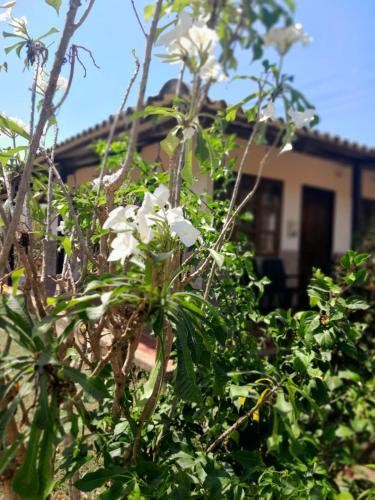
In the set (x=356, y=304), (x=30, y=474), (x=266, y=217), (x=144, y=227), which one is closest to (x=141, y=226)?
(x=144, y=227)

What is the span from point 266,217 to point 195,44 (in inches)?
237

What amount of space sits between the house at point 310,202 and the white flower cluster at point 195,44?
13.9ft

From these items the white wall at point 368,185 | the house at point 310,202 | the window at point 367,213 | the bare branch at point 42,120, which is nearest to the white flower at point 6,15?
the bare branch at point 42,120

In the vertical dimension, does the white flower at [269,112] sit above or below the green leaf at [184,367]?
above

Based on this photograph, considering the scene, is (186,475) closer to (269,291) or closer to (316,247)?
(269,291)

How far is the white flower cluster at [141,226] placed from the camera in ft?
2.72

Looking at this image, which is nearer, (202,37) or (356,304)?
(202,37)

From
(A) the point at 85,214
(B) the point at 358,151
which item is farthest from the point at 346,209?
(A) the point at 85,214

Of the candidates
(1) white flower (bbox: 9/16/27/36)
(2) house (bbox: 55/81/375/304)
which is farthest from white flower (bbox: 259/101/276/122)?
(2) house (bbox: 55/81/375/304)

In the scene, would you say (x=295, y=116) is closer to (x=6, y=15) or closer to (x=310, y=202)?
(x=6, y=15)

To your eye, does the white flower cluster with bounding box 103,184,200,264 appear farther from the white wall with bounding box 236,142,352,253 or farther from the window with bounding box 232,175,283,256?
the white wall with bounding box 236,142,352,253

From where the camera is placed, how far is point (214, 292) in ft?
4.83

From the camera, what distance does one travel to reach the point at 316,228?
7.73 metres

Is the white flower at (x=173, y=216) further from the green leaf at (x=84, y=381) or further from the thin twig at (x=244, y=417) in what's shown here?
the thin twig at (x=244, y=417)
